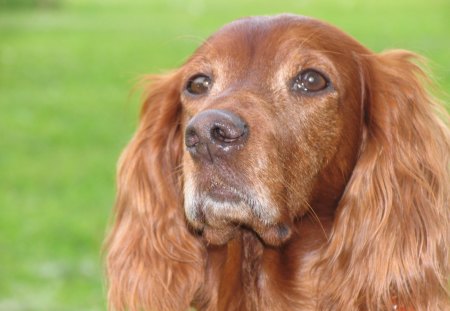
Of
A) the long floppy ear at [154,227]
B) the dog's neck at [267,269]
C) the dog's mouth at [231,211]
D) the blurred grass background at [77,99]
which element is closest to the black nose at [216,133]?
the dog's mouth at [231,211]

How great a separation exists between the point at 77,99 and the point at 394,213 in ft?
40.7

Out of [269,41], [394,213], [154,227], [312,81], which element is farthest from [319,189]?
[154,227]

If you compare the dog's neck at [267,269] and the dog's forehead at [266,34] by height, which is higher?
the dog's forehead at [266,34]

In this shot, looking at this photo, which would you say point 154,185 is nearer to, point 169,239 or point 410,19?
point 169,239

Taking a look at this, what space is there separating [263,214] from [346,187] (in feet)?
1.72

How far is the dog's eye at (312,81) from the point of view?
4.12 metres

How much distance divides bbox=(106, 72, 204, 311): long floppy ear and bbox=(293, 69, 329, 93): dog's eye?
64cm

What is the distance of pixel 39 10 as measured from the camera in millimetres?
31625

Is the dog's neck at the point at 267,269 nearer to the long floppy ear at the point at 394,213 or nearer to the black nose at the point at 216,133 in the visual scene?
the long floppy ear at the point at 394,213

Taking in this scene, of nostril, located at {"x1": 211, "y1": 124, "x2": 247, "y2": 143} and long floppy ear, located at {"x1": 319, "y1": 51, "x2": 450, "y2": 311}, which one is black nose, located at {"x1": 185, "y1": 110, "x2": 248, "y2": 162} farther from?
long floppy ear, located at {"x1": 319, "y1": 51, "x2": 450, "y2": 311}

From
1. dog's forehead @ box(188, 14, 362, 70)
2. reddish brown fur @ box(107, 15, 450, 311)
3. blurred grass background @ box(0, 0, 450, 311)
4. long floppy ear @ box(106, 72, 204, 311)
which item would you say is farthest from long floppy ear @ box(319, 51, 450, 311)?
long floppy ear @ box(106, 72, 204, 311)

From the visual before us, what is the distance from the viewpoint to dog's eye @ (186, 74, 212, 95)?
168 inches

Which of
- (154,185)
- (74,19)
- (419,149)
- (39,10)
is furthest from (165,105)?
(39,10)

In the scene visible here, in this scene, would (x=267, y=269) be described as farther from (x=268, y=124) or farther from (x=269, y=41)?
(x=269, y=41)
